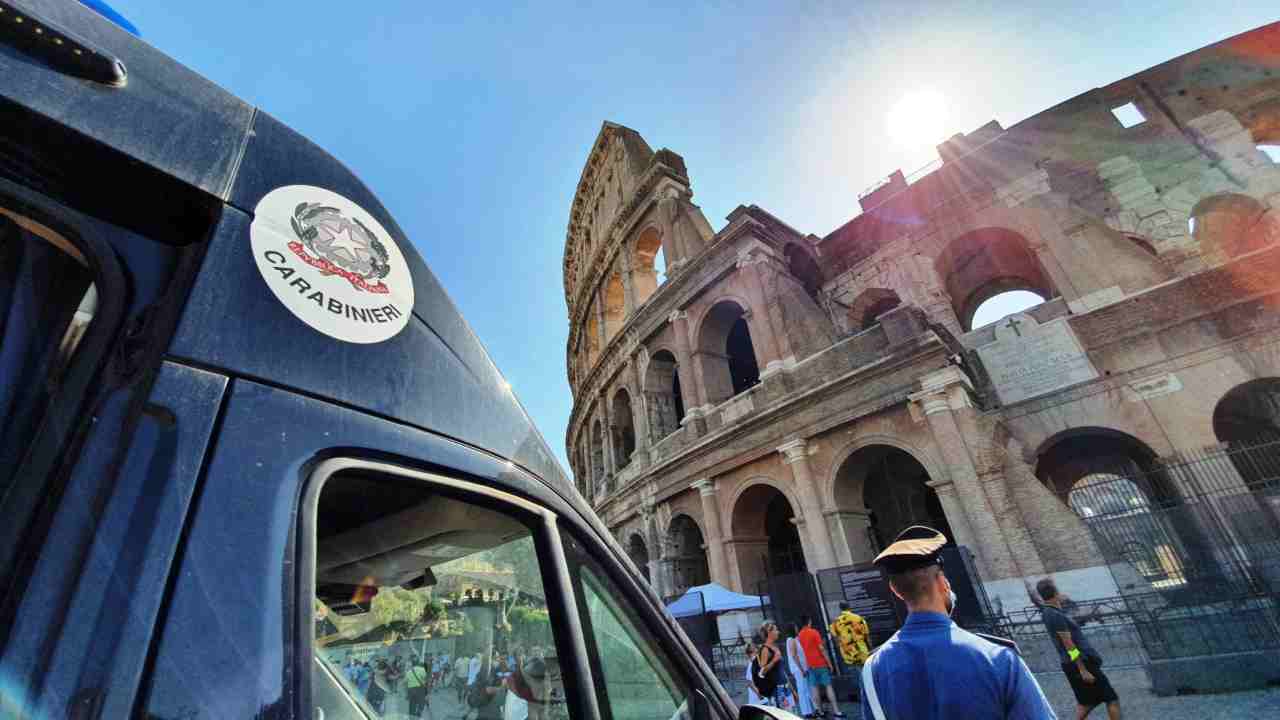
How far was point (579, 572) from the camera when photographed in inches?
50.2

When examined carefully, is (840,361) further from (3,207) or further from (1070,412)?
(3,207)

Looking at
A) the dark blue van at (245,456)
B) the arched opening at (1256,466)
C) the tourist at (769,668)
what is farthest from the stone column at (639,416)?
the dark blue van at (245,456)

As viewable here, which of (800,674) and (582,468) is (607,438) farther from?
(800,674)

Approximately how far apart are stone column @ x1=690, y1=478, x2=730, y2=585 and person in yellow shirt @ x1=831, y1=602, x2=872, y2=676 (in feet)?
13.9

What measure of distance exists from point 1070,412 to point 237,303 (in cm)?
1285

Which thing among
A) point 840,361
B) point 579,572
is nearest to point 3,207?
point 579,572

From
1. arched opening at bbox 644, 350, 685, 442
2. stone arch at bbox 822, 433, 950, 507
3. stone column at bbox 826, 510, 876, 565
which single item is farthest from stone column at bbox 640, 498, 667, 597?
stone arch at bbox 822, 433, 950, 507

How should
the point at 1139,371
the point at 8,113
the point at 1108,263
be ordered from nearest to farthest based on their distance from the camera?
the point at 8,113 < the point at 1139,371 < the point at 1108,263

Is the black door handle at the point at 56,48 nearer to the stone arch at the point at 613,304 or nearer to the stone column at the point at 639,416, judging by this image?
the stone column at the point at 639,416

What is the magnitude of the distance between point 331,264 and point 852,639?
27.1ft

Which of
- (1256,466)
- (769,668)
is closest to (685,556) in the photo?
(769,668)

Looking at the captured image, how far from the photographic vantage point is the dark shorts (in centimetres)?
443

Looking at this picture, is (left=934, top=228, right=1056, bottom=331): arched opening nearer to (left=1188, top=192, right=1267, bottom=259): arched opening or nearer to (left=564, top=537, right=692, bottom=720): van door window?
(left=1188, top=192, right=1267, bottom=259): arched opening

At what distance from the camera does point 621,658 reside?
1314 millimetres
